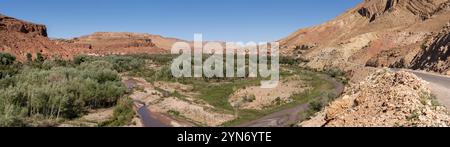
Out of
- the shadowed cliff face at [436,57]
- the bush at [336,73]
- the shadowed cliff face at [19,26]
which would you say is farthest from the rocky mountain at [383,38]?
the shadowed cliff face at [19,26]

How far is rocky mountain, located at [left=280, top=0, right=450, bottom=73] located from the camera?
57350 mm

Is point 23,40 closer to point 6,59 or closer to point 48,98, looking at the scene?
point 6,59

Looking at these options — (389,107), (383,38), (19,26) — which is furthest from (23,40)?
(389,107)

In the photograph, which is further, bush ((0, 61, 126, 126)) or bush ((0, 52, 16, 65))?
bush ((0, 52, 16, 65))

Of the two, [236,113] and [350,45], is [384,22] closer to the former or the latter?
[350,45]

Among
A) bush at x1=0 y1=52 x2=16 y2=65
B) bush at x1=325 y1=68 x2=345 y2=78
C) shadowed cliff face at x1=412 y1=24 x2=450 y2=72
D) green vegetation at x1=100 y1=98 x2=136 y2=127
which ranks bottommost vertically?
green vegetation at x1=100 y1=98 x2=136 y2=127

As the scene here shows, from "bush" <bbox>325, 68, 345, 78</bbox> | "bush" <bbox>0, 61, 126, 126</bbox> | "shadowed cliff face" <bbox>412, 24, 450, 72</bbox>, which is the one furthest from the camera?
"bush" <bbox>325, 68, 345, 78</bbox>

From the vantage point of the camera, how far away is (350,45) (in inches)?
3917

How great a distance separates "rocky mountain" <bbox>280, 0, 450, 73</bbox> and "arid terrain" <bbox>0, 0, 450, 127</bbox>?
31 cm

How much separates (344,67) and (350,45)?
24674 mm

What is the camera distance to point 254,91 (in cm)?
5441

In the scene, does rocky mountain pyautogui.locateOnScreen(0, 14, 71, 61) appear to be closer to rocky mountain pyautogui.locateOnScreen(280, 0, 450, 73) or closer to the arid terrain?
the arid terrain

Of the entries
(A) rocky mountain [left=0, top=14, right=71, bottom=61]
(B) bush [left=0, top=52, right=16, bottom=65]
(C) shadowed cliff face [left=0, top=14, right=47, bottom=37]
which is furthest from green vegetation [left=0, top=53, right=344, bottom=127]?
(C) shadowed cliff face [left=0, top=14, right=47, bottom=37]
